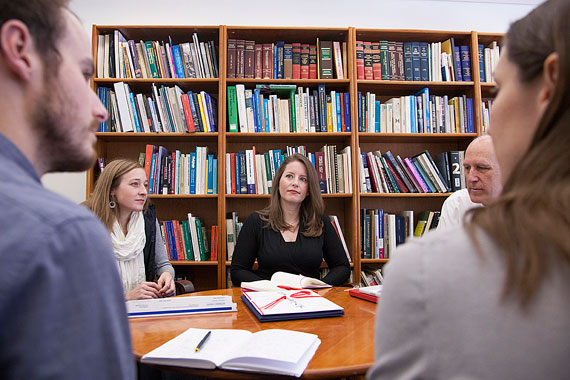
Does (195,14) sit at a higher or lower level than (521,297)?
higher

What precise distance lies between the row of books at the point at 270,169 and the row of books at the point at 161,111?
1.15ft

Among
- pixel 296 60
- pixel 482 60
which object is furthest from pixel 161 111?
pixel 482 60

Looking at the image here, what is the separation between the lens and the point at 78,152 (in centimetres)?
64

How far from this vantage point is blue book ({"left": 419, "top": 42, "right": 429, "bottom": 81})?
2902 mm

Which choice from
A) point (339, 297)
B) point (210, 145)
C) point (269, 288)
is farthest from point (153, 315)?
point (210, 145)

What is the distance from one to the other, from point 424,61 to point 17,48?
2901mm

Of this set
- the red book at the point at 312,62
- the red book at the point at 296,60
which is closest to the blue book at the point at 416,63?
the red book at the point at 312,62

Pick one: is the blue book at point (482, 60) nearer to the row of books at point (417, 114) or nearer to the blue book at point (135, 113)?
the row of books at point (417, 114)

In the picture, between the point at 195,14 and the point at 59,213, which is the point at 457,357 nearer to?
the point at 59,213

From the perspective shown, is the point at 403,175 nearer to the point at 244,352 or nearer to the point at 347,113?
the point at 347,113

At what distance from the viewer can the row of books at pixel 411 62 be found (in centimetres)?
289

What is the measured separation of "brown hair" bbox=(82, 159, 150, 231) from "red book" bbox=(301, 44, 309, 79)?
1411 mm

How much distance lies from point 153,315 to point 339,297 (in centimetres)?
76

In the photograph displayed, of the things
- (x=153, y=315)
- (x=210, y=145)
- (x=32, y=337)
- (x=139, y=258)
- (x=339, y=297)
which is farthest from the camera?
(x=210, y=145)
